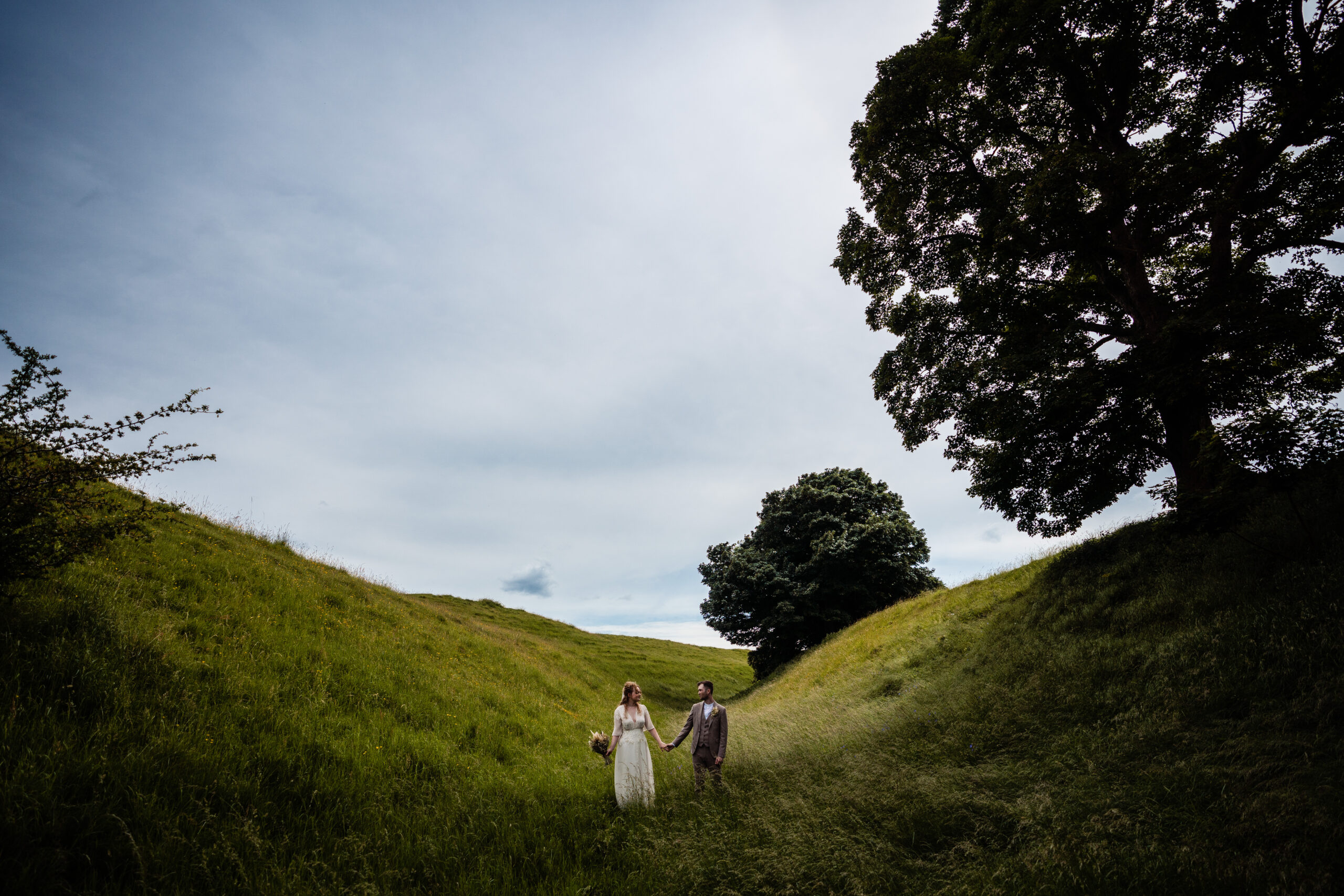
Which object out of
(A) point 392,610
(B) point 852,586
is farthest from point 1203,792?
(B) point 852,586

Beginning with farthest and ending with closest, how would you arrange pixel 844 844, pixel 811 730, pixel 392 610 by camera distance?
1. pixel 392 610
2. pixel 811 730
3. pixel 844 844

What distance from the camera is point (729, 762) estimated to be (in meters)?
8.86

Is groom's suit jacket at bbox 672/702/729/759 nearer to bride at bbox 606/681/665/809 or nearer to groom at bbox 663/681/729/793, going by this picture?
groom at bbox 663/681/729/793

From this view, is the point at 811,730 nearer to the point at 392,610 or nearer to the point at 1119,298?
the point at 1119,298

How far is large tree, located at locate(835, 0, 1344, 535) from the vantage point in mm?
8242

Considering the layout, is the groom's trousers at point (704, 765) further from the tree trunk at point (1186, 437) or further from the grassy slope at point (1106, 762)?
the tree trunk at point (1186, 437)

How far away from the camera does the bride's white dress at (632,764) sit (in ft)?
22.9

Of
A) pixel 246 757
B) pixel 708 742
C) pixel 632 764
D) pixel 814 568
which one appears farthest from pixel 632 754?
pixel 814 568

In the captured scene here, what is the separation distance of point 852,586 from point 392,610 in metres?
20.9

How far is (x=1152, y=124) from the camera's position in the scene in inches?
426

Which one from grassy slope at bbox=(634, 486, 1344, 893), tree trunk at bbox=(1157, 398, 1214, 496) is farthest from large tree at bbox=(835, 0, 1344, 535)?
grassy slope at bbox=(634, 486, 1344, 893)

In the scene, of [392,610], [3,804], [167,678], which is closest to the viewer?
[3,804]

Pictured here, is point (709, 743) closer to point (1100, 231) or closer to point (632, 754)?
point (632, 754)

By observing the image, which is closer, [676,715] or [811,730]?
[811,730]
